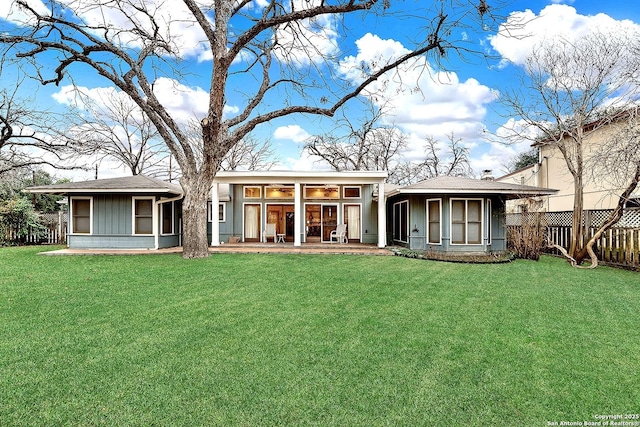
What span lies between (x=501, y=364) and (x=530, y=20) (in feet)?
23.4

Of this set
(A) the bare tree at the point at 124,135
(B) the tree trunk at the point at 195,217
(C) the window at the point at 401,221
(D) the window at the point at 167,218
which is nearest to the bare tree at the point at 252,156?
(A) the bare tree at the point at 124,135

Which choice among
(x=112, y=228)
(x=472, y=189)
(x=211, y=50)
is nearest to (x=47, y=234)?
(x=112, y=228)

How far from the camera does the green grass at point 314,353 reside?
2.29 m

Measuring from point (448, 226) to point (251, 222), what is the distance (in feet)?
28.8

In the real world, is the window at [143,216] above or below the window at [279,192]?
below

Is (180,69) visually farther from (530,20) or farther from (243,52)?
(530,20)

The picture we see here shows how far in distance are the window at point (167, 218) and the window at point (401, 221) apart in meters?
9.56

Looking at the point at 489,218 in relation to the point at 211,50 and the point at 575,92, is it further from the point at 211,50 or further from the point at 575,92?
the point at 211,50

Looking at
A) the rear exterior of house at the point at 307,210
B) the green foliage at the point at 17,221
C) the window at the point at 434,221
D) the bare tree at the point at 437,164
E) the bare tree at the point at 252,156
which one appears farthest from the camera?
the bare tree at the point at 437,164

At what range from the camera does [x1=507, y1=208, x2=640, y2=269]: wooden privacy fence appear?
874 centimetres

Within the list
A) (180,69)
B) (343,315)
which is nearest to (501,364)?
(343,315)

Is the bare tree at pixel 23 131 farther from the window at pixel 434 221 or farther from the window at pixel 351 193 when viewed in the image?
the window at pixel 434 221

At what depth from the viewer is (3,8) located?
9.34 meters

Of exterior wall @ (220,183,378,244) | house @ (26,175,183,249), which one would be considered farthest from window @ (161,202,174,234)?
exterior wall @ (220,183,378,244)
